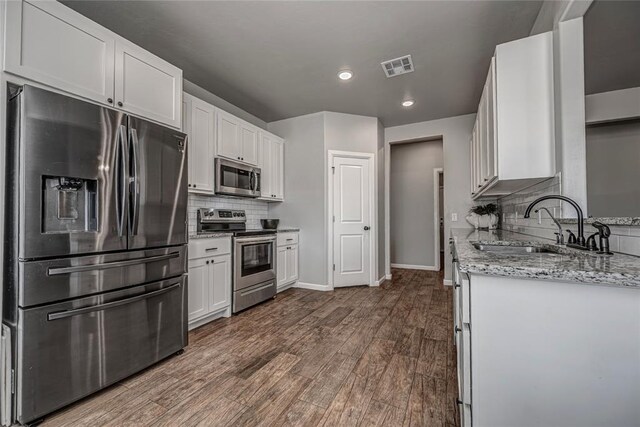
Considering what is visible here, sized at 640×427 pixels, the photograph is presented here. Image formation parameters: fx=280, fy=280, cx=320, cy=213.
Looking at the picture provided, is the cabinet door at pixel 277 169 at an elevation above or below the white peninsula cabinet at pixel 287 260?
above

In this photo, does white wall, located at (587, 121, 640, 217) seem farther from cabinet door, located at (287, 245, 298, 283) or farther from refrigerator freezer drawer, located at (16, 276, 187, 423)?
cabinet door, located at (287, 245, 298, 283)

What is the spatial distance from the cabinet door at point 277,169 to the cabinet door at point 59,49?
96.0 inches

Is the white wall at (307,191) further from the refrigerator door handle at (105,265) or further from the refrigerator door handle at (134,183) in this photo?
the refrigerator door handle at (134,183)

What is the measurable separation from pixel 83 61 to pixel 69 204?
2.89ft

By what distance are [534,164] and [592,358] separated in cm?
127

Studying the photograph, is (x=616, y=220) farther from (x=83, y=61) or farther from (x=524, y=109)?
(x=83, y=61)

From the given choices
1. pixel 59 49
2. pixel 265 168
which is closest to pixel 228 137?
pixel 265 168

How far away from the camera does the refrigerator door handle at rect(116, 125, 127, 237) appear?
1758mm

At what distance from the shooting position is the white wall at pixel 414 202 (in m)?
5.68

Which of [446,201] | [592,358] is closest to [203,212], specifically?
[592,358]

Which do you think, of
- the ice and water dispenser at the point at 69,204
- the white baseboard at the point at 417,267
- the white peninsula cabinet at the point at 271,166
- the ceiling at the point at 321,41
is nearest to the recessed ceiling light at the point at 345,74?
the ceiling at the point at 321,41

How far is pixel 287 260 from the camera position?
400 cm

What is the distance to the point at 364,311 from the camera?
10.5 feet

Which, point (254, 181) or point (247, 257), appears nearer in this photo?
point (247, 257)
